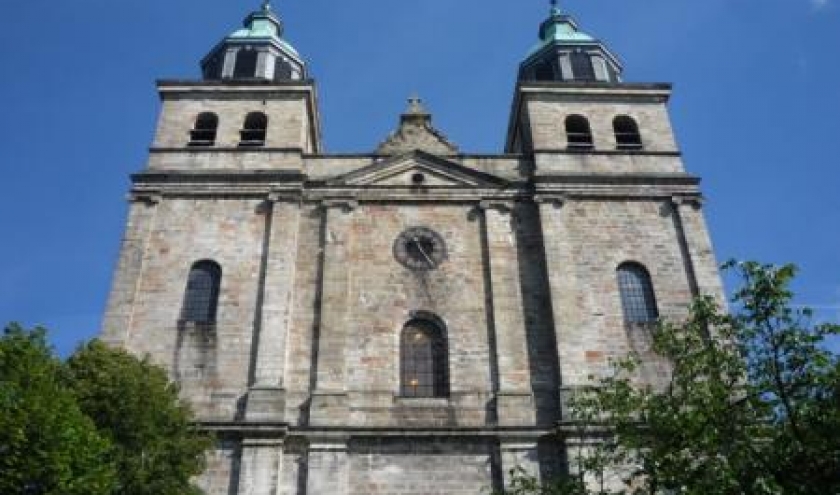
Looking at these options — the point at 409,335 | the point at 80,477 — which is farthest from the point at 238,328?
the point at 80,477

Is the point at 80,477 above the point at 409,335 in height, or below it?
below

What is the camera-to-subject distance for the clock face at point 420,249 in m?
22.6

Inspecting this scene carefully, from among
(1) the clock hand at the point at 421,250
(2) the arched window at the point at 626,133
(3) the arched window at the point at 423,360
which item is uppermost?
(2) the arched window at the point at 626,133

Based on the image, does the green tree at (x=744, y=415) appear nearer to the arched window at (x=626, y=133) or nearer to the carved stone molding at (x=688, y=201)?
the carved stone molding at (x=688, y=201)

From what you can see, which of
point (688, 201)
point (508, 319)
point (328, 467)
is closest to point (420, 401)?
point (328, 467)

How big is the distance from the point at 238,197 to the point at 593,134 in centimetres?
1054

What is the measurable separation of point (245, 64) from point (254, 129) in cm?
297

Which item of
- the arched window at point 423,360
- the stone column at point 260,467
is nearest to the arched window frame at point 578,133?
the arched window at point 423,360

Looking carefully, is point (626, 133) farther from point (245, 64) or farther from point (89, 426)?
point (89, 426)

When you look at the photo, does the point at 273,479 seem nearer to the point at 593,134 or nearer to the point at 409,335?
the point at 409,335

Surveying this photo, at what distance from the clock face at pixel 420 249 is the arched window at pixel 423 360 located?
1736 mm

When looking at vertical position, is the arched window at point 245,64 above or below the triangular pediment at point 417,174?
above

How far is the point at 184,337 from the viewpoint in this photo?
20734 millimetres

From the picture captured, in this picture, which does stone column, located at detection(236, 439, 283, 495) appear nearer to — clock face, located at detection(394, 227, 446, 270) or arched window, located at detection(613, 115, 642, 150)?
clock face, located at detection(394, 227, 446, 270)
